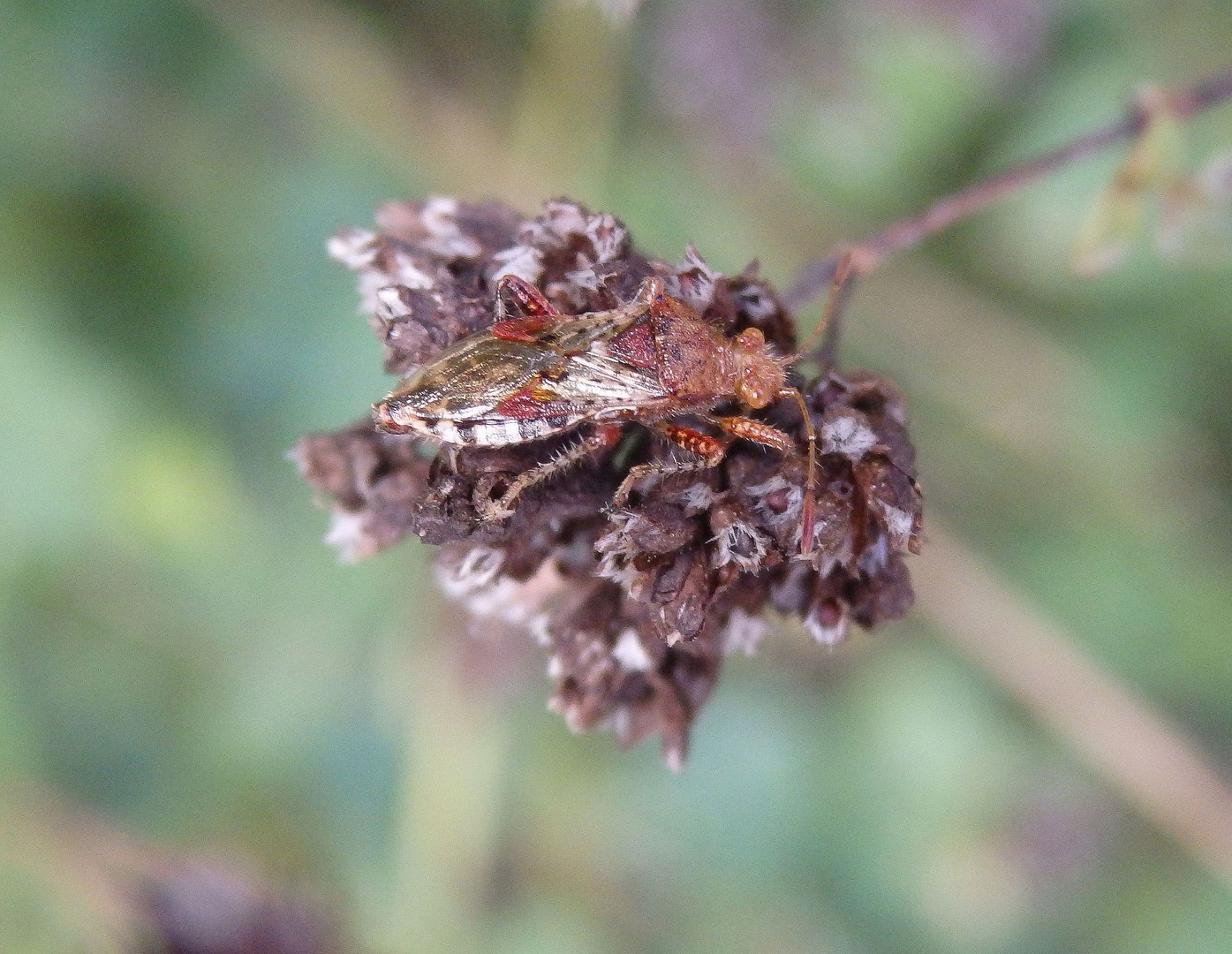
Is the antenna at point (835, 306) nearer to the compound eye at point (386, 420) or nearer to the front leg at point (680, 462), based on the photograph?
the front leg at point (680, 462)

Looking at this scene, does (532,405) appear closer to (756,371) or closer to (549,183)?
(756,371)

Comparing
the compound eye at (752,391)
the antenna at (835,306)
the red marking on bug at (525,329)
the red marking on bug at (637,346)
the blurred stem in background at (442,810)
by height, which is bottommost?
the blurred stem in background at (442,810)

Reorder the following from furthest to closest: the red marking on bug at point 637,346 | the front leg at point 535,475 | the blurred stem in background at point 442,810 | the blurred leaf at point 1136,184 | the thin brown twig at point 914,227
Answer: the blurred stem in background at point 442,810
the blurred leaf at point 1136,184
the thin brown twig at point 914,227
the red marking on bug at point 637,346
the front leg at point 535,475

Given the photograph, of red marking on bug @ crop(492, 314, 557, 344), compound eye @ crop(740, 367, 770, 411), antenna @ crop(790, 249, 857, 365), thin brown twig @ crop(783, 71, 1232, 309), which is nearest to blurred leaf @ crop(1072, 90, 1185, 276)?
thin brown twig @ crop(783, 71, 1232, 309)

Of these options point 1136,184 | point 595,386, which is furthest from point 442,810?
point 1136,184

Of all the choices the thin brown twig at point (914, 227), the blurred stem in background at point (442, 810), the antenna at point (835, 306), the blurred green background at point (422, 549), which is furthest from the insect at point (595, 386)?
the blurred stem in background at point (442, 810)

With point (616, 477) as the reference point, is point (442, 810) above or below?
below
